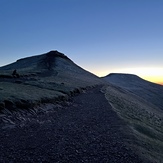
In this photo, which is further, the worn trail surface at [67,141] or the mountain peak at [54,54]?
the mountain peak at [54,54]

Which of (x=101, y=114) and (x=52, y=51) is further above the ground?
(x=52, y=51)

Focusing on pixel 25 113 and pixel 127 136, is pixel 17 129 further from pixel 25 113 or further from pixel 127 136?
pixel 127 136

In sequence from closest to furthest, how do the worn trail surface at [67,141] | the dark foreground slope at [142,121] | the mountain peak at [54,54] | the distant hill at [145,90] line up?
the worn trail surface at [67,141] → the dark foreground slope at [142,121] → the distant hill at [145,90] → the mountain peak at [54,54]

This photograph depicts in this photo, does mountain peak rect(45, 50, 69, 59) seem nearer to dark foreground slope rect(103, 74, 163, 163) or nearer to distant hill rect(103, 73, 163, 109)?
distant hill rect(103, 73, 163, 109)

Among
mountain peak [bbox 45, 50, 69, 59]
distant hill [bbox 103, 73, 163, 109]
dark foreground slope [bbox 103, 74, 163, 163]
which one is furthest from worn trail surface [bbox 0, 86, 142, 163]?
mountain peak [bbox 45, 50, 69, 59]

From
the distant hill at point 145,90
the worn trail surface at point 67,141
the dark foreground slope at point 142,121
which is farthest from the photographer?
the distant hill at point 145,90

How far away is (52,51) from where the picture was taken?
13688cm

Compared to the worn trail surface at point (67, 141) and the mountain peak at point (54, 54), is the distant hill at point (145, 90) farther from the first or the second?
the worn trail surface at point (67, 141)

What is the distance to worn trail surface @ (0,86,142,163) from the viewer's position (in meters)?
14.0

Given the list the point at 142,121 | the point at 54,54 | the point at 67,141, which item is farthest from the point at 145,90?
the point at 67,141

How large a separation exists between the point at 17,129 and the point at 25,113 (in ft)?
16.7

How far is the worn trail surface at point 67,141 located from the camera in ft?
45.9

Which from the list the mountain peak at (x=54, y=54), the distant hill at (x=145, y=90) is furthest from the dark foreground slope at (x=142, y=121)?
the mountain peak at (x=54, y=54)

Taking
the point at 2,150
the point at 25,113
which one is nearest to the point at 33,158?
the point at 2,150
